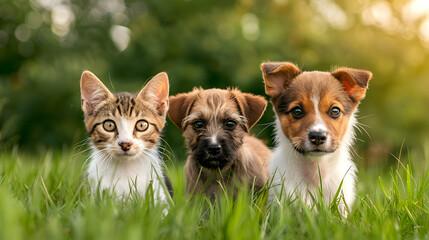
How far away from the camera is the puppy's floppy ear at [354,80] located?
15.5 feet

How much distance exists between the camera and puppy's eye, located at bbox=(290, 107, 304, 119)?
4609 millimetres

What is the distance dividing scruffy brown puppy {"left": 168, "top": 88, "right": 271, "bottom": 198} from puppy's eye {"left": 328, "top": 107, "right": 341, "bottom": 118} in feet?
2.52

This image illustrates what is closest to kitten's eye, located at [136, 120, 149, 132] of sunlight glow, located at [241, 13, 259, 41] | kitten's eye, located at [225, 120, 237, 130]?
kitten's eye, located at [225, 120, 237, 130]

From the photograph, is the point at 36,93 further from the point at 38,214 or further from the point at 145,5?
the point at 38,214

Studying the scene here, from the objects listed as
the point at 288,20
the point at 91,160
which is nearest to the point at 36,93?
the point at 288,20

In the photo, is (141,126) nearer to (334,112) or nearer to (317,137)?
(317,137)

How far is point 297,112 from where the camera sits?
4633mm

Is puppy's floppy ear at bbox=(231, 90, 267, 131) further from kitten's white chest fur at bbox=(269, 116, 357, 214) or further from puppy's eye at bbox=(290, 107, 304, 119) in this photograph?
puppy's eye at bbox=(290, 107, 304, 119)

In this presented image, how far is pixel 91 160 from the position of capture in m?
4.92

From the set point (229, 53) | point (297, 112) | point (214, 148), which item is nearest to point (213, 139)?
point (214, 148)

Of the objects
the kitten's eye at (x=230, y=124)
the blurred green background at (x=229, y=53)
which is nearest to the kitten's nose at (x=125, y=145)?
the kitten's eye at (x=230, y=124)

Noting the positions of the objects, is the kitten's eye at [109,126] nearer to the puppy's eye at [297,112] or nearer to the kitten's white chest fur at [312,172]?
the kitten's white chest fur at [312,172]

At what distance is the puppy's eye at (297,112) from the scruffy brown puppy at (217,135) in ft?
1.49

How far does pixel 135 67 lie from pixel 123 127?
8.27m
